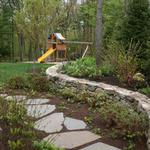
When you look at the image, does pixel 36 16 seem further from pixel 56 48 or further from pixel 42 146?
pixel 42 146

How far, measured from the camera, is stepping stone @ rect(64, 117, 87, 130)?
4684 millimetres

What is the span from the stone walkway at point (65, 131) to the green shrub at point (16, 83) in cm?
170

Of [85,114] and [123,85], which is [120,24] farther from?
[85,114]

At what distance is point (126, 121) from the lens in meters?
4.32

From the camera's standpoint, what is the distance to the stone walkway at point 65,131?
159 inches

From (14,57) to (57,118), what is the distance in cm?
1468

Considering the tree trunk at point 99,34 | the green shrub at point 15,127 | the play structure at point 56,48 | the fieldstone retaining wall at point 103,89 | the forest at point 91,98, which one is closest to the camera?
the green shrub at point 15,127

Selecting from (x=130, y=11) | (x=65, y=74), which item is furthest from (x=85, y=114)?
(x=130, y=11)

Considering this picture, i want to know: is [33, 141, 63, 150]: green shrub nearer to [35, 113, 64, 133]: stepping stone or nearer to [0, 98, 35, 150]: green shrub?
[0, 98, 35, 150]: green shrub

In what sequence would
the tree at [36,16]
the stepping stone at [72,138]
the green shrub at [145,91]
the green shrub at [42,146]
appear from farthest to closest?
1. the tree at [36,16]
2. the green shrub at [145,91]
3. the stepping stone at [72,138]
4. the green shrub at [42,146]

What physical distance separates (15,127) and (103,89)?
2.63m

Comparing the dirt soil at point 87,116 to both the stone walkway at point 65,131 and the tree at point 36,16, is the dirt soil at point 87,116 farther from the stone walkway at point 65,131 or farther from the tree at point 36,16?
the tree at point 36,16

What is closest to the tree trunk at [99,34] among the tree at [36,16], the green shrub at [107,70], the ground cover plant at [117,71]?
the ground cover plant at [117,71]

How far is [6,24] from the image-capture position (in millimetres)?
18453
